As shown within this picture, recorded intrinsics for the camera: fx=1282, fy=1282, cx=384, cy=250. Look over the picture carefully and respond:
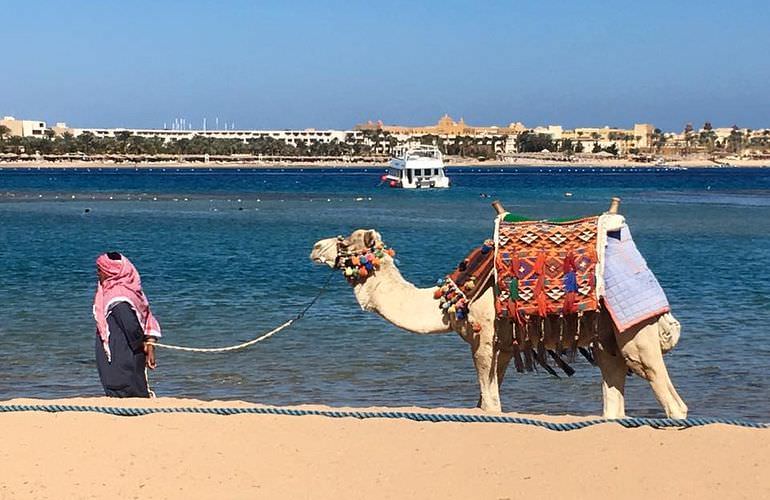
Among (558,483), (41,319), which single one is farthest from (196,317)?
(558,483)

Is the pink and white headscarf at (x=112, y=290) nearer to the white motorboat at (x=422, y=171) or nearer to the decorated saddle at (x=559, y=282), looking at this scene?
the decorated saddle at (x=559, y=282)

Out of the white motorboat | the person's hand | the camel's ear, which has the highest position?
the camel's ear

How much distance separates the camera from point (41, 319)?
655 inches

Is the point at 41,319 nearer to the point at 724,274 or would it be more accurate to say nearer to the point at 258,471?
the point at 258,471

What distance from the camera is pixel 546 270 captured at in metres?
8.15

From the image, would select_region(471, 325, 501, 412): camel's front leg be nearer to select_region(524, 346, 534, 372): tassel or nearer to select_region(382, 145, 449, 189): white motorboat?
select_region(524, 346, 534, 372): tassel

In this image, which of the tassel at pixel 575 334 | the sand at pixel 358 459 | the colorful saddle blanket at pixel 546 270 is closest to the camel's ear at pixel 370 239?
the colorful saddle blanket at pixel 546 270

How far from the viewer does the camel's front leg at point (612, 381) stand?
835 cm

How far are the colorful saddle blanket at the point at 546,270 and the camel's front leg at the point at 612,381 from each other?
1.63 feet

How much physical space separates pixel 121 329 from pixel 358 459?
247cm

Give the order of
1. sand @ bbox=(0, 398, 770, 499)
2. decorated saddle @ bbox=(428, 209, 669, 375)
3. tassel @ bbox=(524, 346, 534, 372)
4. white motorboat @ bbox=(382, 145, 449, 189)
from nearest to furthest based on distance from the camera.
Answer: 1. sand @ bbox=(0, 398, 770, 499)
2. decorated saddle @ bbox=(428, 209, 669, 375)
3. tassel @ bbox=(524, 346, 534, 372)
4. white motorboat @ bbox=(382, 145, 449, 189)

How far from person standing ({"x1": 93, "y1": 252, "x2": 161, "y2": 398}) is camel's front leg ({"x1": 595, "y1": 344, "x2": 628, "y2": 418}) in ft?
10.2

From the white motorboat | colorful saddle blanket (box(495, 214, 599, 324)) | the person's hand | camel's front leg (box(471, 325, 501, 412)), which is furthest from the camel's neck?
the white motorboat

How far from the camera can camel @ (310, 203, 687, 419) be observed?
8086 millimetres
